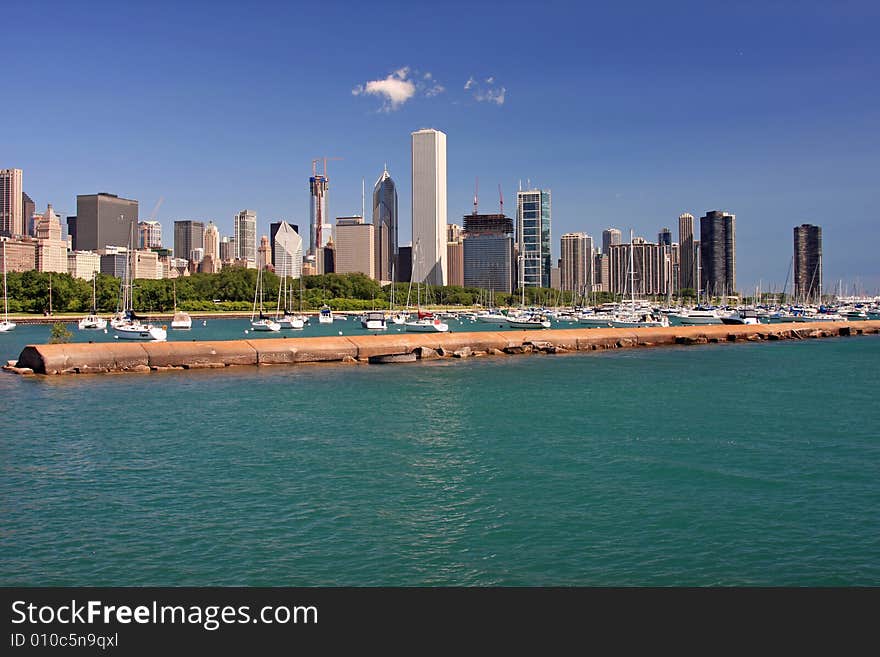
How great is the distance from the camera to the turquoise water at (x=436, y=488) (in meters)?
15.3

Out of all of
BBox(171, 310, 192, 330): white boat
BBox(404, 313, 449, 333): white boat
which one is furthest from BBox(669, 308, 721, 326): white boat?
BBox(171, 310, 192, 330): white boat

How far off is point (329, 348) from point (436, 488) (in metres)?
44.0

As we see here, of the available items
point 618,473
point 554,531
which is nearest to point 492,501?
point 554,531

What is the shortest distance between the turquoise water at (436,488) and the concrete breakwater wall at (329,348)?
1007 cm

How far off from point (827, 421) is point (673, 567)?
75.2 feet

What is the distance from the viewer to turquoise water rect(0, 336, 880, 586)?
50.2ft

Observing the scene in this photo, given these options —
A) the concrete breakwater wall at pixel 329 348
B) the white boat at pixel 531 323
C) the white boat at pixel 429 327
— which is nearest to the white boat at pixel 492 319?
the white boat at pixel 531 323

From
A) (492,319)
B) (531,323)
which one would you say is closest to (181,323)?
(531,323)

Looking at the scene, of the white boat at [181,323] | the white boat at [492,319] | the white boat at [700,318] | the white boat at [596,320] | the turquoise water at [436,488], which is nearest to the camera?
the turquoise water at [436,488]

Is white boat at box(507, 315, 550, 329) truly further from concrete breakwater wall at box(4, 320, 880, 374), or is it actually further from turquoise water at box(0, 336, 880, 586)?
turquoise water at box(0, 336, 880, 586)

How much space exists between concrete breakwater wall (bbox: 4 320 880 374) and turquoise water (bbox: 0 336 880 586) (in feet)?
33.0

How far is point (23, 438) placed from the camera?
94.5 feet

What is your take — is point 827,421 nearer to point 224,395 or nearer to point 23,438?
point 224,395

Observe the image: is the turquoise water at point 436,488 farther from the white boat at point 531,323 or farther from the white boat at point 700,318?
the white boat at point 700,318
